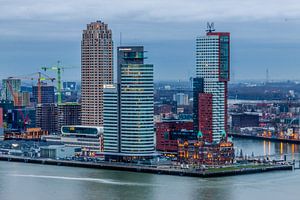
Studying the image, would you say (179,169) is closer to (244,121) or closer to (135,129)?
(135,129)

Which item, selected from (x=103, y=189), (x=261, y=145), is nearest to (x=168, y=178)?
(x=103, y=189)

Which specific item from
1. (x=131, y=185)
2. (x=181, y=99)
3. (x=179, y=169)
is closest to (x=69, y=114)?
(x=179, y=169)

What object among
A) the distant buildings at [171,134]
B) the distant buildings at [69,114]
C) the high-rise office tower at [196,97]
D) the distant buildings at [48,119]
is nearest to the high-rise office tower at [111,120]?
the distant buildings at [171,134]

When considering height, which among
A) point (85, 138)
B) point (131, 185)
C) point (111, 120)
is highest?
point (111, 120)

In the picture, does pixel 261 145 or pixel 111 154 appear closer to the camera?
pixel 111 154

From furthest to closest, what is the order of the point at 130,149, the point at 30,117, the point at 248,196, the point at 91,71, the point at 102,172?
the point at 30,117
the point at 91,71
the point at 130,149
the point at 102,172
the point at 248,196

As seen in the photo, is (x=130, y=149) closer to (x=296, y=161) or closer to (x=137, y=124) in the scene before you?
(x=137, y=124)

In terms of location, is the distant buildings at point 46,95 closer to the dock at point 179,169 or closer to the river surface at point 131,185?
the dock at point 179,169

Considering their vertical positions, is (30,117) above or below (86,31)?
below
